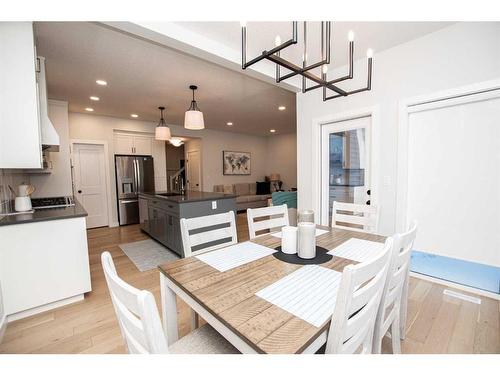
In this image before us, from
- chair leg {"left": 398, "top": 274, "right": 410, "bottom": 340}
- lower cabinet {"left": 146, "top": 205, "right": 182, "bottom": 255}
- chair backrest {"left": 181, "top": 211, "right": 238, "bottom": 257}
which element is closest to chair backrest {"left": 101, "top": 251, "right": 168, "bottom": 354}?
chair backrest {"left": 181, "top": 211, "right": 238, "bottom": 257}

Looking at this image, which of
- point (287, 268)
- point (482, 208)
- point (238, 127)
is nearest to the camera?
point (287, 268)

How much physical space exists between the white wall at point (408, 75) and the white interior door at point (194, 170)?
176 inches

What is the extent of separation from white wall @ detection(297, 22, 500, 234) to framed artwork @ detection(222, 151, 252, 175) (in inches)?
170

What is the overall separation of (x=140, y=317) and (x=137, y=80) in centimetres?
345

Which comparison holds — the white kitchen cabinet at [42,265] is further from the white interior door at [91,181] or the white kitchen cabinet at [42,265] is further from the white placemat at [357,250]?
the white interior door at [91,181]

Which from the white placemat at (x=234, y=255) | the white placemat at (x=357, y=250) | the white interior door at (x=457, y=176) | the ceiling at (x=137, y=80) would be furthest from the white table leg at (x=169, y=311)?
the white interior door at (x=457, y=176)

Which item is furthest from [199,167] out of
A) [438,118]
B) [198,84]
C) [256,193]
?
[438,118]

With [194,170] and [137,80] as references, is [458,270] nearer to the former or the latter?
[137,80]

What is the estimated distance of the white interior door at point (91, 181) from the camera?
4828 millimetres

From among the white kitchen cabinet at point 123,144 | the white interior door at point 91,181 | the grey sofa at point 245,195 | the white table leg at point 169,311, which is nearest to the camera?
the white table leg at point 169,311

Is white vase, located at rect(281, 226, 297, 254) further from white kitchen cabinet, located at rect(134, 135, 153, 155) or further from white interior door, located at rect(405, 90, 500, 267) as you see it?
white kitchen cabinet, located at rect(134, 135, 153, 155)

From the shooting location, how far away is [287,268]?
1.18 metres
